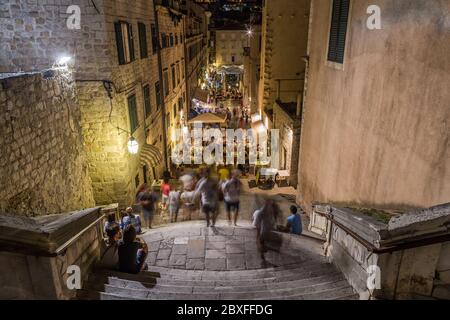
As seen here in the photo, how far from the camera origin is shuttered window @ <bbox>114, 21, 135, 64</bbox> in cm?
1077

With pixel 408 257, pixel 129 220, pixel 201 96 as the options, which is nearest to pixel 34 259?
pixel 129 220

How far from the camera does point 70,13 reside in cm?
959

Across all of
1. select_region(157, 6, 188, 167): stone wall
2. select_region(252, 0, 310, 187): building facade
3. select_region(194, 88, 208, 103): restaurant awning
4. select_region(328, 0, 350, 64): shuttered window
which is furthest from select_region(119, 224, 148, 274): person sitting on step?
select_region(194, 88, 208, 103): restaurant awning

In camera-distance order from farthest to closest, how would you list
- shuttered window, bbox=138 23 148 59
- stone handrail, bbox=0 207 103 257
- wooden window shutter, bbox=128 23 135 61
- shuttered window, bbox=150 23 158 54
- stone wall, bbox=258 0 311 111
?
1. stone wall, bbox=258 0 311 111
2. shuttered window, bbox=150 23 158 54
3. shuttered window, bbox=138 23 148 59
4. wooden window shutter, bbox=128 23 135 61
5. stone handrail, bbox=0 207 103 257

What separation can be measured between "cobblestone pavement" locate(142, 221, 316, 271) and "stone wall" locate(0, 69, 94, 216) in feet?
8.14

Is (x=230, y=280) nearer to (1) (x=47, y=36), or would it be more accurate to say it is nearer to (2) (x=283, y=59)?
(1) (x=47, y=36)

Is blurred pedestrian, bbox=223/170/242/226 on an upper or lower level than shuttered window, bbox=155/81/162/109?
lower

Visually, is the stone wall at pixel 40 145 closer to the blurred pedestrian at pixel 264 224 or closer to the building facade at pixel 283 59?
the blurred pedestrian at pixel 264 224

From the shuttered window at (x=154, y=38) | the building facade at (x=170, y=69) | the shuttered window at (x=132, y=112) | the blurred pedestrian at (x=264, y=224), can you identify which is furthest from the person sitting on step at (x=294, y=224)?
the building facade at (x=170, y=69)

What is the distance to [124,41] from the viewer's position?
1123cm

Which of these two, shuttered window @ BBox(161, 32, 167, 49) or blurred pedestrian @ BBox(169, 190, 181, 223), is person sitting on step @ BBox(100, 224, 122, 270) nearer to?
blurred pedestrian @ BBox(169, 190, 181, 223)

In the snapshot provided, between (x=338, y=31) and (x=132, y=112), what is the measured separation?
8.03 meters
